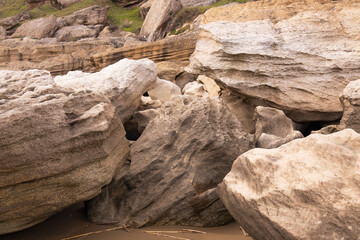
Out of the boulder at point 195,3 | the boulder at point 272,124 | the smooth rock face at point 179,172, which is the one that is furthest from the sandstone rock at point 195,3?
the smooth rock face at point 179,172

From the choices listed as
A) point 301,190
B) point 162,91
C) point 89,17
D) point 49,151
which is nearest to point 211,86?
point 162,91

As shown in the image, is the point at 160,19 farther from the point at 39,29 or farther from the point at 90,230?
the point at 90,230

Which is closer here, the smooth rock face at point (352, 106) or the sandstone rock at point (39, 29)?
the smooth rock face at point (352, 106)

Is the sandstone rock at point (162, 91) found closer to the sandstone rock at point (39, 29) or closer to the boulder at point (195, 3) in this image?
the sandstone rock at point (39, 29)

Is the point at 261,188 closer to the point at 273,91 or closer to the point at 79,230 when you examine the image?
the point at 79,230

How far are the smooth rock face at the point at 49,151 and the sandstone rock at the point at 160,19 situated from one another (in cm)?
1540

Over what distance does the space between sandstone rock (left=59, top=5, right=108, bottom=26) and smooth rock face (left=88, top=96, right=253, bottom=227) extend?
19901mm

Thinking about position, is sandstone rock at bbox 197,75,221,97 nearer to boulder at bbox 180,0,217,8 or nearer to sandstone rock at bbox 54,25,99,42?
sandstone rock at bbox 54,25,99,42

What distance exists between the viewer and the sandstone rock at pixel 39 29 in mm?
19594

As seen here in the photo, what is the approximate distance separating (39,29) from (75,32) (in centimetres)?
179

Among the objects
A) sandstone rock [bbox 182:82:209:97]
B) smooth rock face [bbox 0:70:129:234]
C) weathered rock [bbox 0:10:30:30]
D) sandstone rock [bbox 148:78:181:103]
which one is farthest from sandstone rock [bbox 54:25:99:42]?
smooth rock face [bbox 0:70:129:234]

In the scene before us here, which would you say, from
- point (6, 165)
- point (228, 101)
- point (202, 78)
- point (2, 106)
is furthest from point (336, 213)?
point (202, 78)

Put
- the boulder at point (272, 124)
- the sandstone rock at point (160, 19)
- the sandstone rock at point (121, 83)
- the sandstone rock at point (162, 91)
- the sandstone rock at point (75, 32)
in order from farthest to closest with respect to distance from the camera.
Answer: the sandstone rock at point (75, 32)
the sandstone rock at point (160, 19)
the sandstone rock at point (162, 91)
the sandstone rock at point (121, 83)
the boulder at point (272, 124)

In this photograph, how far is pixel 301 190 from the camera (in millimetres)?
2184
